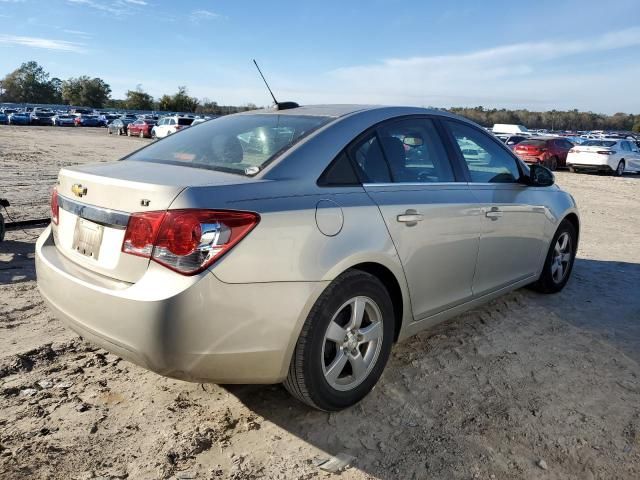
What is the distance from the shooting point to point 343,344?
2.89m

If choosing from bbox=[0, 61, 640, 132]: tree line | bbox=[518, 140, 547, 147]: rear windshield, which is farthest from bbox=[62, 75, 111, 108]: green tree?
bbox=[518, 140, 547, 147]: rear windshield

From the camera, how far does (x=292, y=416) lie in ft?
9.66

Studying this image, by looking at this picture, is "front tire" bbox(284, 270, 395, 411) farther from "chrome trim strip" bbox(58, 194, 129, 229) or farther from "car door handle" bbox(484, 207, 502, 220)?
"car door handle" bbox(484, 207, 502, 220)

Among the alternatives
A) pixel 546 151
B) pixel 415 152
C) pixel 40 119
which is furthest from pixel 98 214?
pixel 40 119

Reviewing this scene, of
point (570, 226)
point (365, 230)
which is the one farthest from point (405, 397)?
point (570, 226)

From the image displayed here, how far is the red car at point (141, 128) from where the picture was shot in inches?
1597

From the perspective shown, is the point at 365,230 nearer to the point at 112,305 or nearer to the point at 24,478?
the point at 112,305

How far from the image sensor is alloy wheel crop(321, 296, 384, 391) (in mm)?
2848

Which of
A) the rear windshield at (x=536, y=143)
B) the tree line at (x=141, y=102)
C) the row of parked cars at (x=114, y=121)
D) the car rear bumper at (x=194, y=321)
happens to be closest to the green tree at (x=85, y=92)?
the tree line at (x=141, y=102)

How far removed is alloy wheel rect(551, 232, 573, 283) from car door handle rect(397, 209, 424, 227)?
2.39 metres

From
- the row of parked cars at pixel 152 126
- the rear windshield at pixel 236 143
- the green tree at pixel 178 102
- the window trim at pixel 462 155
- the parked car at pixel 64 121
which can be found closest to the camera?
the rear windshield at pixel 236 143

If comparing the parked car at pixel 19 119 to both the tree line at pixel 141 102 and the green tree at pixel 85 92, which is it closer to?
the tree line at pixel 141 102

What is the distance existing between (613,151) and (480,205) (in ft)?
65.8

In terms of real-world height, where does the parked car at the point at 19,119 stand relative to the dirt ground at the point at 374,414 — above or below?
above
